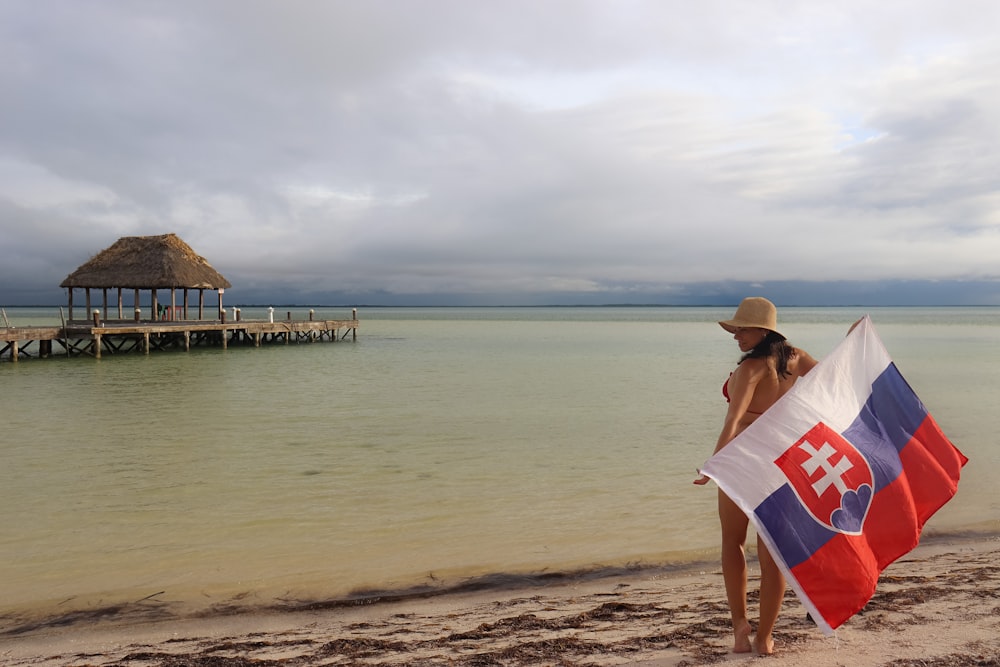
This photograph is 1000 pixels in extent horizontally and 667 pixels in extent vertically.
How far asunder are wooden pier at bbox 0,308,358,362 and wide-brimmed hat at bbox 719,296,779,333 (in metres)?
33.3

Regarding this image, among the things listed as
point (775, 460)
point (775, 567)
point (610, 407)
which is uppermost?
point (775, 460)

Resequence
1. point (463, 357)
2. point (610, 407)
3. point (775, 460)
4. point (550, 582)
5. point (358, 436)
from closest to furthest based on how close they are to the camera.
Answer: point (775, 460), point (550, 582), point (358, 436), point (610, 407), point (463, 357)

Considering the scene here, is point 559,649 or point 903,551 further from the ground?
point 903,551

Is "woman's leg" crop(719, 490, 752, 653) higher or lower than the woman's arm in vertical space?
lower

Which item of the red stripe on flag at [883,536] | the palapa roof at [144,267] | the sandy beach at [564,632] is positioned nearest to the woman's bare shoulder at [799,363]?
the red stripe on flag at [883,536]

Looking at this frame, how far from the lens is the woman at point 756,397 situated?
11.2 ft

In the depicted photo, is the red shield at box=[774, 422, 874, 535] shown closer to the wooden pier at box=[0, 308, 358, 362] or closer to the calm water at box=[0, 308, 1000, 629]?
the calm water at box=[0, 308, 1000, 629]

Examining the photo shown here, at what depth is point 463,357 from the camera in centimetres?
3388

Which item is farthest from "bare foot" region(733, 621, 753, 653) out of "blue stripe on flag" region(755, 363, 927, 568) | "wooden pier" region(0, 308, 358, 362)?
"wooden pier" region(0, 308, 358, 362)

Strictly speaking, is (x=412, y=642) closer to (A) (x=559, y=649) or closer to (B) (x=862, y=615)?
(A) (x=559, y=649)

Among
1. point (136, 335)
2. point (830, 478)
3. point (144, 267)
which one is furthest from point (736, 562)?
point (144, 267)

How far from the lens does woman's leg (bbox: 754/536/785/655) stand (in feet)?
11.4

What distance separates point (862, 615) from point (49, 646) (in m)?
5.03

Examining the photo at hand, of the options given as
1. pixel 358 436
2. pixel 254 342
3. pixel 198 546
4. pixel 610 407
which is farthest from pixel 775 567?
pixel 254 342
